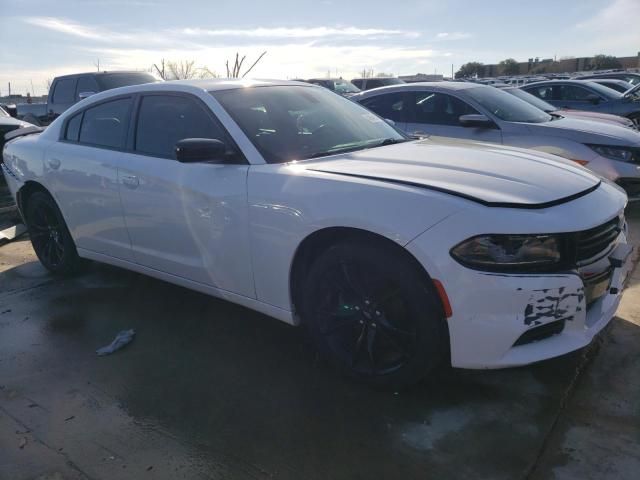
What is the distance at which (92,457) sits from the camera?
97.3 inches

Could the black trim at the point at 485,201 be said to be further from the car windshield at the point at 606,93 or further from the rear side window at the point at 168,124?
the car windshield at the point at 606,93

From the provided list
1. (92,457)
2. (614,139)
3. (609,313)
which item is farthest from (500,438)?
(614,139)

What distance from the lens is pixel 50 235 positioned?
4.84 metres

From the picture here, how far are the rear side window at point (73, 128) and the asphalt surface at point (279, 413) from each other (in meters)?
1.63

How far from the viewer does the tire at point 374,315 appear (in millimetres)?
2510

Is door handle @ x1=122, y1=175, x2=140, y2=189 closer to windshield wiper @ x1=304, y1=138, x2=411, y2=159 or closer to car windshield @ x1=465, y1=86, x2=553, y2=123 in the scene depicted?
windshield wiper @ x1=304, y1=138, x2=411, y2=159

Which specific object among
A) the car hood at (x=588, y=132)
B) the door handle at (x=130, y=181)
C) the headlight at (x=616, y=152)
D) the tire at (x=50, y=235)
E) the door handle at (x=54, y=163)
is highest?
the door handle at (x=54, y=163)

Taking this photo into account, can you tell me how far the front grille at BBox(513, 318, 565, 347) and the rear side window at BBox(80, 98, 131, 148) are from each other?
301 cm

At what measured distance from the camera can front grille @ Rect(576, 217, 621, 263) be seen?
97.7 inches

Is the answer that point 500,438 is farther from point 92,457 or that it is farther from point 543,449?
point 92,457

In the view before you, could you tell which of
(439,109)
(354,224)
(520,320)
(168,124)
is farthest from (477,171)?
(439,109)

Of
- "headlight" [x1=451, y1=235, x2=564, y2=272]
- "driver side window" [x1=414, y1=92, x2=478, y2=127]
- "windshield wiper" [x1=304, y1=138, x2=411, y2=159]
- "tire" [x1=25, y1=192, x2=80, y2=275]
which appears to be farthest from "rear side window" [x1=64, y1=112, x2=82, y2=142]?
"driver side window" [x1=414, y1=92, x2=478, y2=127]

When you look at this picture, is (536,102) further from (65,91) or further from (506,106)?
(65,91)

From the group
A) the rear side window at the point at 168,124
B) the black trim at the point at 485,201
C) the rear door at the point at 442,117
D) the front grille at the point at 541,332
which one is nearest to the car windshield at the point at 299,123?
the rear side window at the point at 168,124
